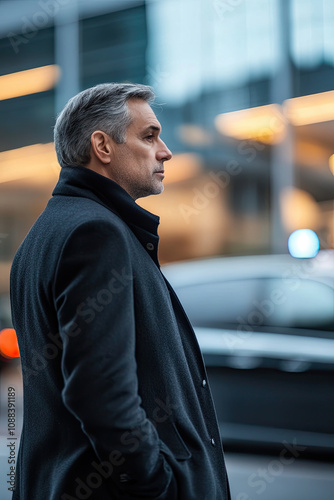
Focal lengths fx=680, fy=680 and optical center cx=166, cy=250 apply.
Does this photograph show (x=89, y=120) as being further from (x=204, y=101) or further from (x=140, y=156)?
(x=204, y=101)

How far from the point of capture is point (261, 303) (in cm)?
414

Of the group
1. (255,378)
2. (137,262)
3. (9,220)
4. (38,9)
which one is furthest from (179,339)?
(38,9)

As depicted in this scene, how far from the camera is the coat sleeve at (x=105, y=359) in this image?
1.14m

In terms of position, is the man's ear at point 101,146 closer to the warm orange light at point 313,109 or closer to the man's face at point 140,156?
the man's face at point 140,156

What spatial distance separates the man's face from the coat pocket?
0.49 metres

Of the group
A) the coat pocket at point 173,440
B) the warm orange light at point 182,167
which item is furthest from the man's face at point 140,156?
the warm orange light at point 182,167

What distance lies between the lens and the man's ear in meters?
1.39

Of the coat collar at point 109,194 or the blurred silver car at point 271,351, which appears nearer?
the coat collar at point 109,194

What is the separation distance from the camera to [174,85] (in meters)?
7.04

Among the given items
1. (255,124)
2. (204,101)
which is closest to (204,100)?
(204,101)

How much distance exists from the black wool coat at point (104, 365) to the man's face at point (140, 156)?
7 centimetres

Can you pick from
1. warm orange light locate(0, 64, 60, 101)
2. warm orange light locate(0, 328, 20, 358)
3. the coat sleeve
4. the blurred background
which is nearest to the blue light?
the blurred background

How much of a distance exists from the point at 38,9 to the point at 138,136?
6056 mm

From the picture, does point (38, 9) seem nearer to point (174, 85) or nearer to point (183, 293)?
point (174, 85)
